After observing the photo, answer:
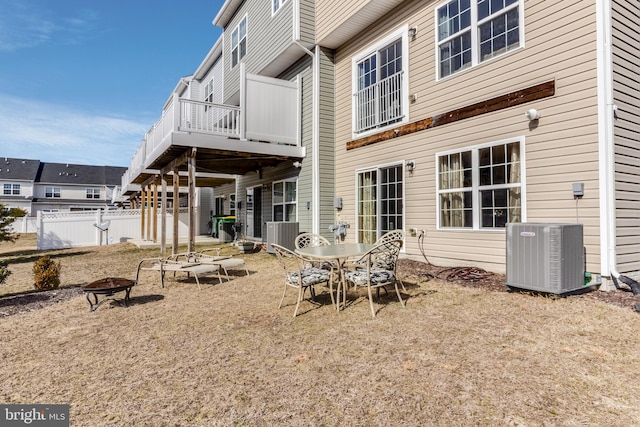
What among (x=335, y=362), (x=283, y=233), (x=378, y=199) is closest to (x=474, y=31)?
(x=378, y=199)

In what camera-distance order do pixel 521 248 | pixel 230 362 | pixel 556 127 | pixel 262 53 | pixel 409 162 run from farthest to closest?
pixel 262 53 → pixel 409 162 → pixel 556 127 → pixel 521 248 → pixel 230 362

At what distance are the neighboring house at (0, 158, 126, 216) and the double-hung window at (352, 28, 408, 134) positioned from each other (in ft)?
124

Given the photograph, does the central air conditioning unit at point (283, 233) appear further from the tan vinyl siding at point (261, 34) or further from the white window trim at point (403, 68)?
the tan vinyl siding at point (261, 34)

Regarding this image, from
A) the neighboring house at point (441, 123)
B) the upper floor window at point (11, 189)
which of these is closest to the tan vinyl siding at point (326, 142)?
the neighboring house at point (441, 123)

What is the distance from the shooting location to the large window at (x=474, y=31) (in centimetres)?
637

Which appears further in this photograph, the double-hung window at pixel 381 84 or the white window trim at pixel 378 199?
the double-hung window at pixel 381 84

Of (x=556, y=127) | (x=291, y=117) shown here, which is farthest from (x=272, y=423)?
(x=291, y=117)

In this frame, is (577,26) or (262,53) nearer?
(577,26)

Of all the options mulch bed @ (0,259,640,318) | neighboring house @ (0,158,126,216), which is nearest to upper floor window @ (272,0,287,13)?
mulch bed @ (0,259,640,318)

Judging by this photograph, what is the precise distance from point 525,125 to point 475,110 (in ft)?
3.50

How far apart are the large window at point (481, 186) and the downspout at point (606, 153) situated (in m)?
1.19

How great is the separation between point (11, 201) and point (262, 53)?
40.4m

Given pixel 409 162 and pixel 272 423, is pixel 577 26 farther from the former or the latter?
pixel 272 423

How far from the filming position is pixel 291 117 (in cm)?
1105
